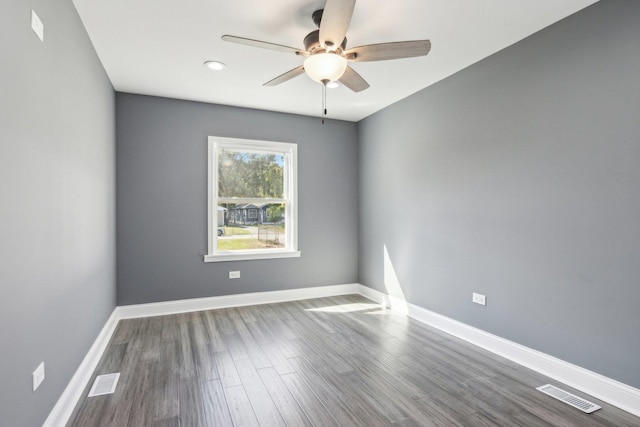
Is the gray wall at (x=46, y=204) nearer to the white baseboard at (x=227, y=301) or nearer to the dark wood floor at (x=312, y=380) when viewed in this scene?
the dark wood floor at (x=312, y=380)

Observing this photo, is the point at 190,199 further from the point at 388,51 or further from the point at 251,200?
the point at 388,51

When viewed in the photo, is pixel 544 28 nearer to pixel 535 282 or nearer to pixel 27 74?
pixel 535 282

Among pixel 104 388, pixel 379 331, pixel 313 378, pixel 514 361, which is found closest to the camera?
pixel 104 388

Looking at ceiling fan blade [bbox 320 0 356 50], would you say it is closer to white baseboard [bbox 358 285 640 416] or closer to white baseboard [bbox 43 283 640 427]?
white baseboard [bbox 43 283 640 427]

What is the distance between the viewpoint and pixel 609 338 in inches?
91.2

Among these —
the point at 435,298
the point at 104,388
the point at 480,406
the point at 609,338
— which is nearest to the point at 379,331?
the point at 435,298

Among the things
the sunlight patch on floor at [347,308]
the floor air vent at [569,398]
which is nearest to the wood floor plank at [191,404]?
the sunlight patch on floor at [347,308]

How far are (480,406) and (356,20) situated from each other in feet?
9.22

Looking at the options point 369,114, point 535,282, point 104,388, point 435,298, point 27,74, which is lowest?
point 104,388

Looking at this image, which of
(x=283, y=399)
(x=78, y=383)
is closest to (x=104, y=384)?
(x=78, y=383)

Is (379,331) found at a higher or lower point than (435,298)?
lower

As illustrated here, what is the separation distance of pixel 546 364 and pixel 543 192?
4.38 ft

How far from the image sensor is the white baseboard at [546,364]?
7.32 ft

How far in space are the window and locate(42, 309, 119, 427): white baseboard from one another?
4.92ft
